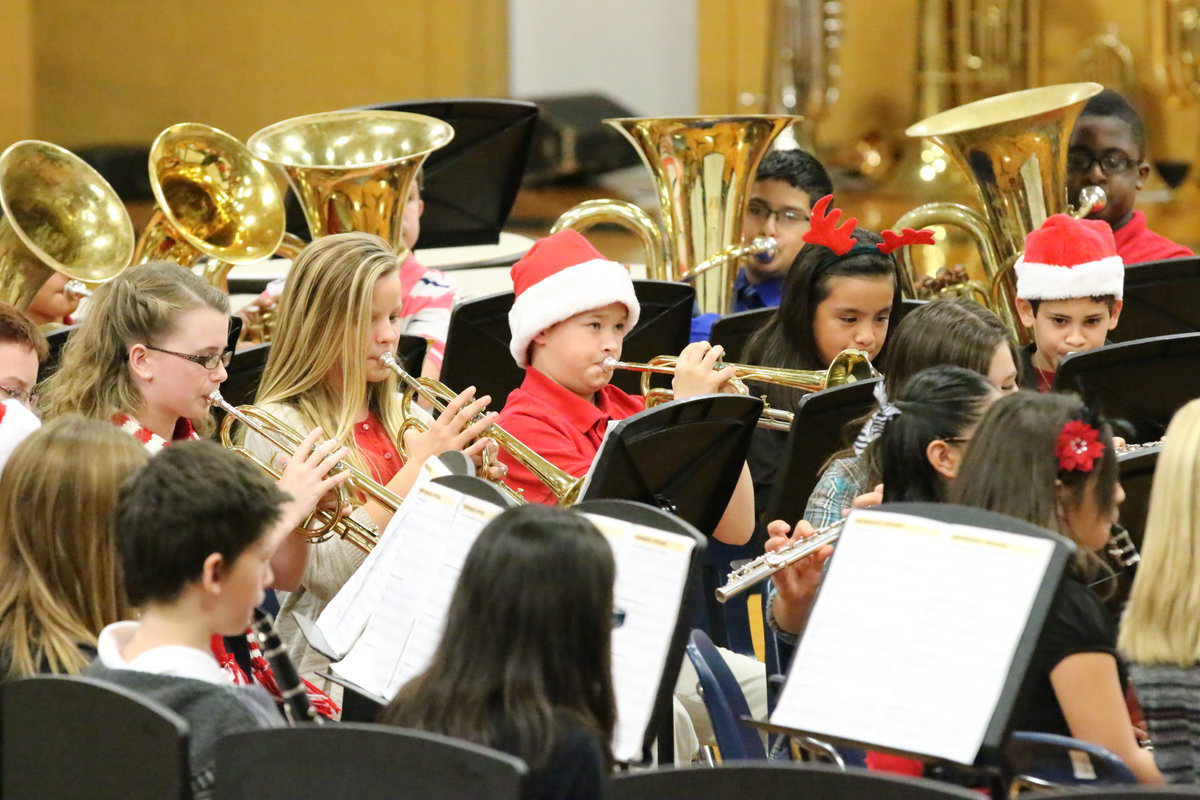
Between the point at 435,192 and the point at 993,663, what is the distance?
3081 millimetres

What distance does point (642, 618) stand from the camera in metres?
1.83

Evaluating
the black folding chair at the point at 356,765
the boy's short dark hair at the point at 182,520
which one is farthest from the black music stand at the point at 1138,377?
the black folding chair at the point at 356,765

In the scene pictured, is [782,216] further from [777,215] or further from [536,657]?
[536,657]

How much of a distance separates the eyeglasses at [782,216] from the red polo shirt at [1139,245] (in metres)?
0.76

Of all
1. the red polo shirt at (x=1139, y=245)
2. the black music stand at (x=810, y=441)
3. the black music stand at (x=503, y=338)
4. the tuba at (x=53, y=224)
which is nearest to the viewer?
the black music stand at (x=810, y=441)

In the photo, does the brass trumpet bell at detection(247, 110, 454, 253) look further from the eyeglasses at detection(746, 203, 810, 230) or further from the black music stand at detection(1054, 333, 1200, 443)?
the black music stand at detection(1054, 333, 1200, 443)

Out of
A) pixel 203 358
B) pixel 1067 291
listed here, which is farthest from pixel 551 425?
pixel 1067 291

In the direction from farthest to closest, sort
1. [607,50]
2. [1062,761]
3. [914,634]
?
[607,50] → [1062,761] → [914,634]

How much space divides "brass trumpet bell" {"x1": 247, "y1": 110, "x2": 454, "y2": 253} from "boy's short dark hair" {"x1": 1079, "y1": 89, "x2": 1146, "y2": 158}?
1617 mm

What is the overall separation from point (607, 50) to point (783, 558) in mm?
6593

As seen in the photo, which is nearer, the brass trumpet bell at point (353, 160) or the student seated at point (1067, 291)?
the student seated at point (1067, 291)

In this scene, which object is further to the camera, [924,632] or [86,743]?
[924,632]

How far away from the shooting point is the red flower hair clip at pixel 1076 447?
2.03m

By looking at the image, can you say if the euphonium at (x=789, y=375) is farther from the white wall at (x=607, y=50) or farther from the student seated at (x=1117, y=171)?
the white wall at (x=607, y=50)
